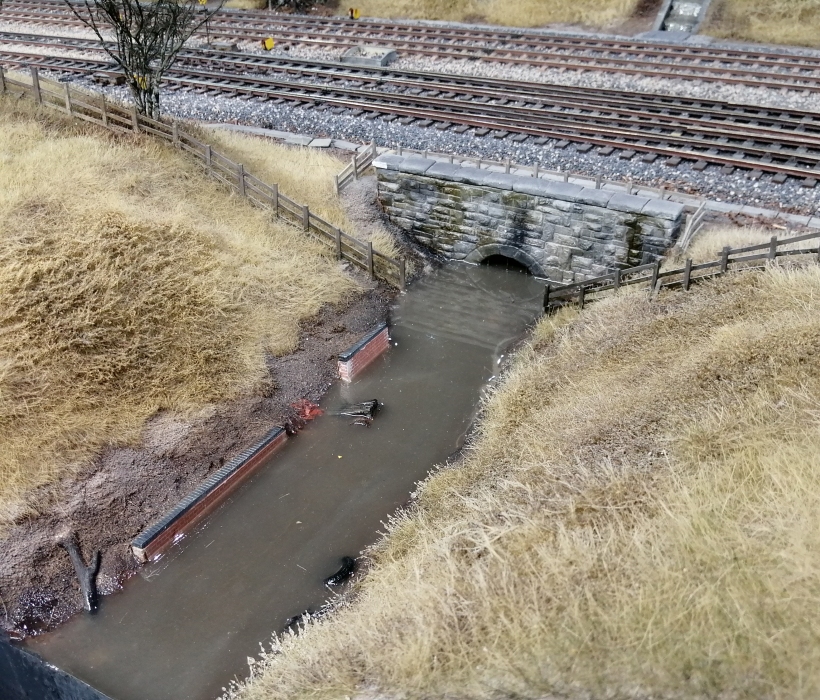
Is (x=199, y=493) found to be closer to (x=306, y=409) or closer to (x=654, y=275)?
(x=306, y=409)

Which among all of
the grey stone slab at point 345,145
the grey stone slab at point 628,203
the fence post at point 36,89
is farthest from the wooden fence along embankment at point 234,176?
the grey stone slab at point 628,203

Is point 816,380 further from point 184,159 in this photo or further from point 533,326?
point 184,159

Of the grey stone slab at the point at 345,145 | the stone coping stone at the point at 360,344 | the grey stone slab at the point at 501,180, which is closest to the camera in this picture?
the stone coping stone at the point at 360,344

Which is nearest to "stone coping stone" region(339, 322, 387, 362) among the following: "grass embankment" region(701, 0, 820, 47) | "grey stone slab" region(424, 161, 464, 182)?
"grey stone slab" region(424, 161, 464, 182)

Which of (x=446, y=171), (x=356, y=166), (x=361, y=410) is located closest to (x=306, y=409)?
(x=361, y=410)

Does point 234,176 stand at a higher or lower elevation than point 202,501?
higher

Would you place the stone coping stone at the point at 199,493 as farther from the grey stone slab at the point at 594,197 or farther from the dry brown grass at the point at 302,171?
the grey stone slab at the point at 594,197

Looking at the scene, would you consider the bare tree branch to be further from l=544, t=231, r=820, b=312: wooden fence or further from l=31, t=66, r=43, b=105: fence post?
l=544, t=231, r=820, b=312: wooden fence
